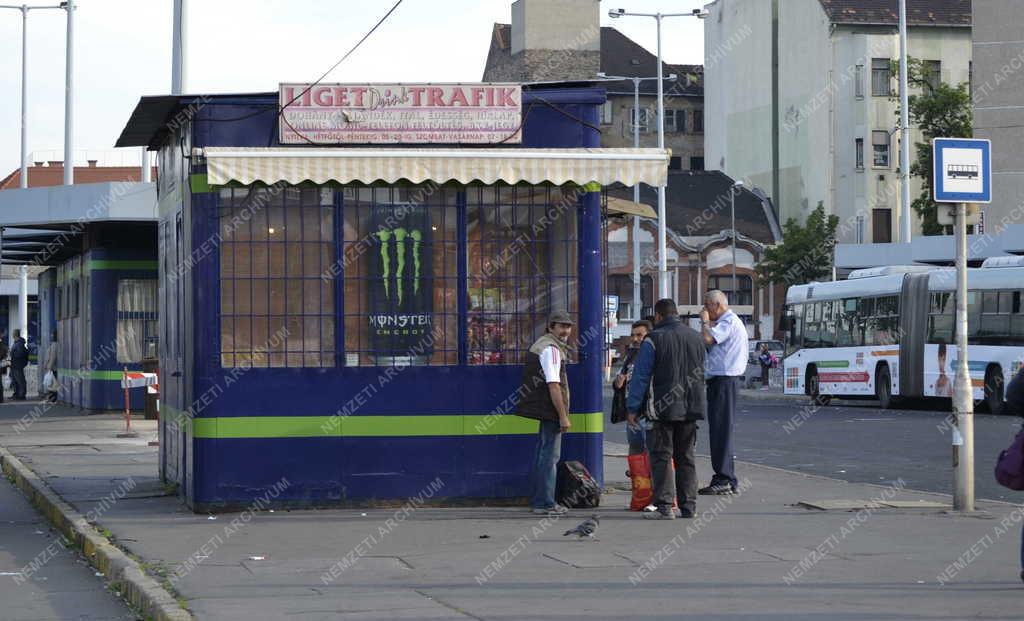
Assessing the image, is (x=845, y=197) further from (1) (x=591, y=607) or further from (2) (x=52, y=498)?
(1) (x=591, y=607)

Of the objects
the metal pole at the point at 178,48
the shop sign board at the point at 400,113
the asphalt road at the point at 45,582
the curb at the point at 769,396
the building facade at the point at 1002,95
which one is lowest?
the curb at the point at 769,396

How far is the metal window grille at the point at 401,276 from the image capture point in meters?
14.1

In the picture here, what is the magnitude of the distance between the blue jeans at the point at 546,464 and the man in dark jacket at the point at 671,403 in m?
0.66

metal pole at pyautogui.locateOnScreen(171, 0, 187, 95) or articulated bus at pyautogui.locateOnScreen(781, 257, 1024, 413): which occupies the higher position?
metal pole at pyautogui.locateOnScreen(171, 0, 187, 95)

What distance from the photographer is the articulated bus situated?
33625mm

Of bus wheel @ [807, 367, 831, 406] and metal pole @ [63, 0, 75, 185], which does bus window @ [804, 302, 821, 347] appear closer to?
bus wheel @ [807, 367, 831, 406]

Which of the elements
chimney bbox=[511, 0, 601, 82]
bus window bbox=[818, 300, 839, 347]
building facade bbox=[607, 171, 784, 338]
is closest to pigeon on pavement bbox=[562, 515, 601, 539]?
bus window bbox=[818, 300, 839, 347]

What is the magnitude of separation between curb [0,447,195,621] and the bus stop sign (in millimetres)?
7146

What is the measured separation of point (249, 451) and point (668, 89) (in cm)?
8671

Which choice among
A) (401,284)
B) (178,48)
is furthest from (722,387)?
(178,48)

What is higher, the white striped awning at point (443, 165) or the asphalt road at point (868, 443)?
the white striped awning at point (443, 165)

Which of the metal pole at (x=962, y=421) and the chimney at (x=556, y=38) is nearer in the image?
the metal pole at (x=962, y=421)

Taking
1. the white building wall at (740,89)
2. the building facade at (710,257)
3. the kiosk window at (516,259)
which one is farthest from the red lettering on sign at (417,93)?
the white building wall at (740,89)

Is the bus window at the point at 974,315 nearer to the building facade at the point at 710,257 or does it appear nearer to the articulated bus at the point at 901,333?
the articulated bus at the point at 901,333
